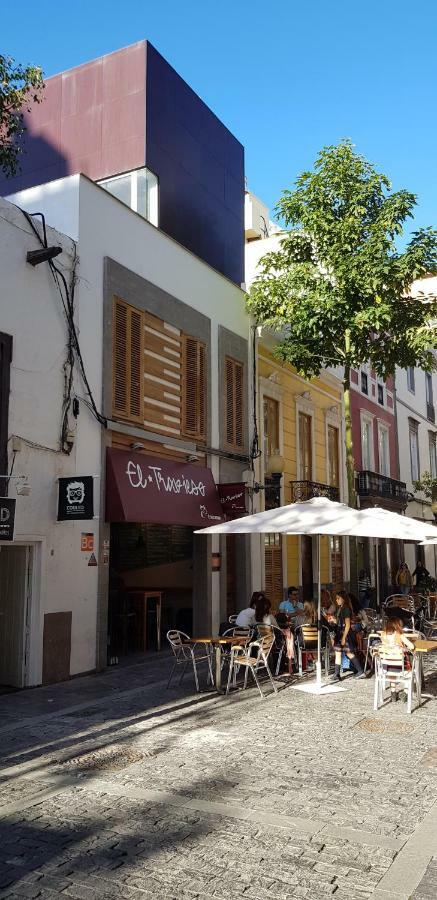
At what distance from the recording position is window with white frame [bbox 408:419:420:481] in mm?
32469

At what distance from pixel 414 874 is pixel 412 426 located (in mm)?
29647

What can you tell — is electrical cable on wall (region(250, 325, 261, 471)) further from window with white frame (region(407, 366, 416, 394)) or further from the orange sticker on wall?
window with white frame (region(407, 366, 416, 394))

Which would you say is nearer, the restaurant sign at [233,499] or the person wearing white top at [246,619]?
the person wearing white top at [246,619]

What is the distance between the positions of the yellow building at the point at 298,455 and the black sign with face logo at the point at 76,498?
22.3 feet

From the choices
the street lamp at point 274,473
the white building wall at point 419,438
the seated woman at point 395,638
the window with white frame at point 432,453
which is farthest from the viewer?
the window with white frame at point 432,453

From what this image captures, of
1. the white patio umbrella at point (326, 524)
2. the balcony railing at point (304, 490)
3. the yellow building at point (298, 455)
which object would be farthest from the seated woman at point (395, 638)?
the balcony railing at point (304, 490)

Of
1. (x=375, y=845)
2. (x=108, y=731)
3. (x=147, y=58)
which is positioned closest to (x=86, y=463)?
(x=108, y=731)

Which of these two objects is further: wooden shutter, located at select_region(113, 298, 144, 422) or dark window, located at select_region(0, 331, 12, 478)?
wooden shutter, located at select_region(113, 298, 144, 422)

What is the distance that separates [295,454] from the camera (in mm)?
20469

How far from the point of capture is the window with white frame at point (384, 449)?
1112 inches

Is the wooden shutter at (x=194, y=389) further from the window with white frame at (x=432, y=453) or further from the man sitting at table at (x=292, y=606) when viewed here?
the window with white frame at (x=432, y=453)

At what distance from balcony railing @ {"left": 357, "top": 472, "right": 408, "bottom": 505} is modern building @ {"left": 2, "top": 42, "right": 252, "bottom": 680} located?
26.9ft

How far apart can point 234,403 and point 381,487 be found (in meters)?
10.8

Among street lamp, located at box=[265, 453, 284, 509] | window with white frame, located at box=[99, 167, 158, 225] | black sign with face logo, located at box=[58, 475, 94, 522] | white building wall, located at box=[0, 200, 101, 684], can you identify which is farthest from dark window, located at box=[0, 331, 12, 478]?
street lamp, located at box=[265, 453, 284, 509]
